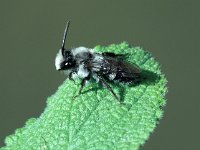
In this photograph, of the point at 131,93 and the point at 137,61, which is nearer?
the point at 131,93

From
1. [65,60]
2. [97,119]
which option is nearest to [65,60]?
[65,60]

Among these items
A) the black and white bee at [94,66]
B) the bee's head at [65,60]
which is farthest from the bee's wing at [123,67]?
the bee's head at [65,60]

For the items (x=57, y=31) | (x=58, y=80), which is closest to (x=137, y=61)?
(x=58, y=80)

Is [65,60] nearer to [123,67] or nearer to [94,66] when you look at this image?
[94,66]

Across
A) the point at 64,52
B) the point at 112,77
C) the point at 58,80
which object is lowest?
the point at 112,77

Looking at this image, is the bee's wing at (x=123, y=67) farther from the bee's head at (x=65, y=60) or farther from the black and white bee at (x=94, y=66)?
the bee's head at (x=65, y=60)

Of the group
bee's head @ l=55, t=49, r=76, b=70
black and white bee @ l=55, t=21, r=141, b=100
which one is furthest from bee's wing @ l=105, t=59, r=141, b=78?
bee's head @ l=55, t=49, r=76, b=70

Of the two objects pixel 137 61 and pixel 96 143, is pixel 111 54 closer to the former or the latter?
pixel 137 61
